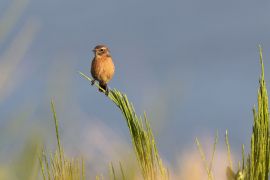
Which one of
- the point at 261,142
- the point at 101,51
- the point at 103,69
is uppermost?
the point at 101,51

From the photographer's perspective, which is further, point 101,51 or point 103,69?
point 101,51

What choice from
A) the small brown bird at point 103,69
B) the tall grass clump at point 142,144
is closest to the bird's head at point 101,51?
the small brown bird at point 103,69

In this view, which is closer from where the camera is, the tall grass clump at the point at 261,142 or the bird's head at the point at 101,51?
the tall grass clump at the point at 261,142

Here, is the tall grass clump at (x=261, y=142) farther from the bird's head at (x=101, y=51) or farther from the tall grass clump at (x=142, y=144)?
the bird's head at (x=101, y=51)

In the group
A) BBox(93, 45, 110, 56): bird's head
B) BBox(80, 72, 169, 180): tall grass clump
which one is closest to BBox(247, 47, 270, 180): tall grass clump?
BBox(80, 72, 169, 180): tall grass clump

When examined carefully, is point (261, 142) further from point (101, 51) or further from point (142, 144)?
point (101, 51)

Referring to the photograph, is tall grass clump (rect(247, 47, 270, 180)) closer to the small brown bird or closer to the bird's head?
the small brown bird

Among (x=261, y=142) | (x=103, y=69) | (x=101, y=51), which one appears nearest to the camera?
(x=261, y=142)

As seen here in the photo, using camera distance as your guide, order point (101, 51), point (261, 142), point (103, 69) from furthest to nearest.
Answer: point (101, 51)
point (103, 69)
point (261, 142)

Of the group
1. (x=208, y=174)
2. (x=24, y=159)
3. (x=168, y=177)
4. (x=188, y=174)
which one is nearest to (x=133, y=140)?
(x=168, y=177)

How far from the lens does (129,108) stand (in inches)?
113

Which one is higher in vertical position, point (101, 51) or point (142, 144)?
point (101, 51)

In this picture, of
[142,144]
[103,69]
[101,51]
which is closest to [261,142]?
[142,144]

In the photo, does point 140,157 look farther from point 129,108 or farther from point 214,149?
point 214,149
